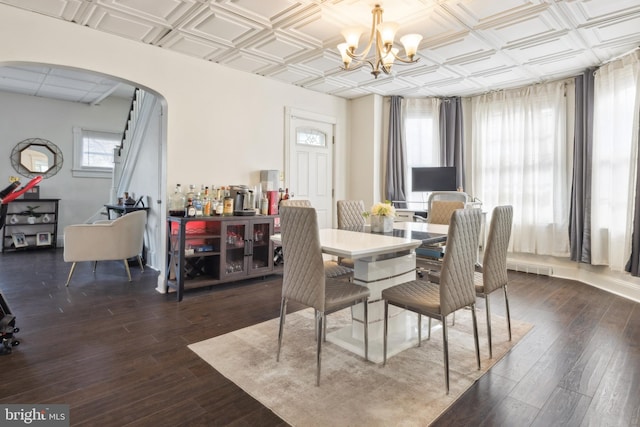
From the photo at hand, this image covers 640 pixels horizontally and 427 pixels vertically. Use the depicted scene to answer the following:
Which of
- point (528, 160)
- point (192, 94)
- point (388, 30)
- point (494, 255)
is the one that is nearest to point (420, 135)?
point (528, 160)

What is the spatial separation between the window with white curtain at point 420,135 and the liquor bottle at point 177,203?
3.59 metres

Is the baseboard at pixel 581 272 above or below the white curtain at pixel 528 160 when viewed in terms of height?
below

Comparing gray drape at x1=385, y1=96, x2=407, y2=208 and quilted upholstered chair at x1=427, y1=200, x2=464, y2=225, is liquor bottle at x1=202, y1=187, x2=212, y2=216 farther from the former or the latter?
gray drape at x1=385, y1=96, x2=407, y2=208

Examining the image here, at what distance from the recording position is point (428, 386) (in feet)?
6.61

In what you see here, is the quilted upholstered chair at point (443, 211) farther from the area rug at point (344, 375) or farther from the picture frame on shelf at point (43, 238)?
the picture frame on shelf at point (43, 238)

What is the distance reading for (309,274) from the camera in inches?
82.7

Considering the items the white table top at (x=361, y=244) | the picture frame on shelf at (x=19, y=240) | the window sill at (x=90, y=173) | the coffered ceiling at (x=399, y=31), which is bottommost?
the picture frame on shelf at (x=19, y=240)

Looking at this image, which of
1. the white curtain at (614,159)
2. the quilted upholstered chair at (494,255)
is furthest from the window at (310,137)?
the white curtain at (614,159)

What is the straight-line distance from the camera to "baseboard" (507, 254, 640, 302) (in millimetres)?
3956

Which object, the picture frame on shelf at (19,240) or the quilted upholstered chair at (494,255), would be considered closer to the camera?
the quilted upholstered chair at (494,255)

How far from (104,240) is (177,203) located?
1107mm

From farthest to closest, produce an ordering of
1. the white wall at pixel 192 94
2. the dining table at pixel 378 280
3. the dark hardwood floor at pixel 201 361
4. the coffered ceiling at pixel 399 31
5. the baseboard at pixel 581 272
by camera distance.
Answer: the baseboard at pixel 581 272
the white wall at pixel 192 94
the coffered ceiling at pixel 399 31
the dining table at pixel 378 280
the dark hardwood floor at pixel 201 361

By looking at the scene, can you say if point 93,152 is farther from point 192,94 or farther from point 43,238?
point 192,94

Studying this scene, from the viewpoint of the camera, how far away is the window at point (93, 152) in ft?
23.6
